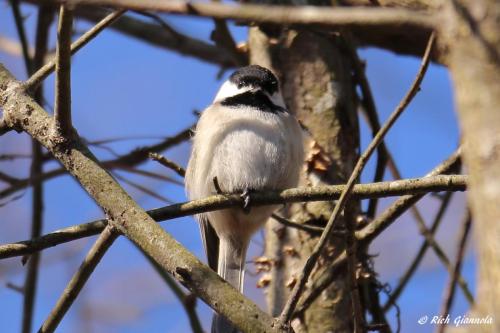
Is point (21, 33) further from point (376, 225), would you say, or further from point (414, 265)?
point (414, 265)

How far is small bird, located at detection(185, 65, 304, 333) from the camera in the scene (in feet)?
9.23

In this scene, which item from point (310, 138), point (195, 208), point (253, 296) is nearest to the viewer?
point (195, 208)

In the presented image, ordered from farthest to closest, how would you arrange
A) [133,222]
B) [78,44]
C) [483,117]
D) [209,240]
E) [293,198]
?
[209,240], [78,44], [293,198], [133,222], [483,117]

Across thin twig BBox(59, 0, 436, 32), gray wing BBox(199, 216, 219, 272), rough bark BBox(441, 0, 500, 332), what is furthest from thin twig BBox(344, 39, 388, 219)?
rough bark BBox(441, 0, 500, 332)

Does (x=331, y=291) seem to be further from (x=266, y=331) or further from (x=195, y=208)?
(x=266, y=331)

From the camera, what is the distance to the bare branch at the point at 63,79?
69.7 inches

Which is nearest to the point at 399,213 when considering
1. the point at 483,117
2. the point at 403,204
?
the point at 403,204

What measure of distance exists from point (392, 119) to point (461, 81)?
91cm

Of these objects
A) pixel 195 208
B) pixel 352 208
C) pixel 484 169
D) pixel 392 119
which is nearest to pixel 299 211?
pixel 352 208

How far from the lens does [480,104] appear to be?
2.72 ft

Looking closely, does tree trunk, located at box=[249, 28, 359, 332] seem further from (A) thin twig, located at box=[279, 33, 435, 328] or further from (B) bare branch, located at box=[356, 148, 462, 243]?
(A) thin twig, located at box=[279, 33, 435, 328]

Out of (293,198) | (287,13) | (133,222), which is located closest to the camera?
(287,13)

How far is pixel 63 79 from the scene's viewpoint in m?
1.87

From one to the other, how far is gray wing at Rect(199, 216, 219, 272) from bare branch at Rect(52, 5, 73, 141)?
3.91ft
